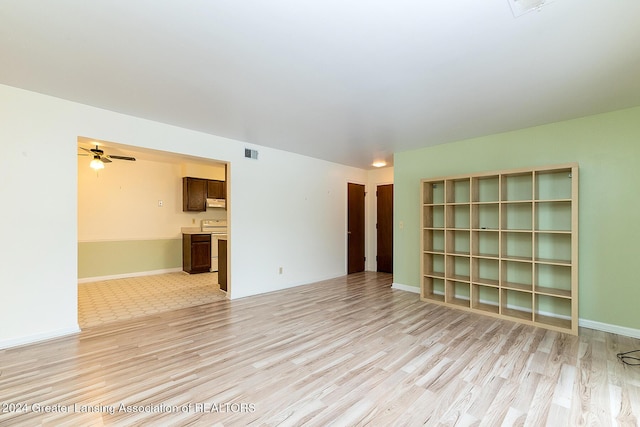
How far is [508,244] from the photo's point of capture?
3.89m

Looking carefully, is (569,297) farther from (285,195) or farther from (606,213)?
(285,195)

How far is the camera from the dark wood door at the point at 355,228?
645cm

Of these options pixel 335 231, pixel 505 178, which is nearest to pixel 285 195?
pixel 335 231

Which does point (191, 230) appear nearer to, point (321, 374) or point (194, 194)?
point (194, 194)

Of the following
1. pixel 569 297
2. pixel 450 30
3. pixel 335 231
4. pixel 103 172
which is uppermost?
pixel 450 30

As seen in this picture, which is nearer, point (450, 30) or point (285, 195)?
point (450, 30)

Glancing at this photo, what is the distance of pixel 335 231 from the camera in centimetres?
613

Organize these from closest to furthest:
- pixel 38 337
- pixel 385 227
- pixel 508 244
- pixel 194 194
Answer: pixel 38 337, pixel 508 244, pixel 385 227, pixel 194 194

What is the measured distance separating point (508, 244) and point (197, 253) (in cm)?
607

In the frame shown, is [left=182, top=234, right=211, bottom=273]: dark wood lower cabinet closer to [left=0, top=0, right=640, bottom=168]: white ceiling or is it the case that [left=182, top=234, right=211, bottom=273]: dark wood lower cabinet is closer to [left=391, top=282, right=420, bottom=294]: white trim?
[left=0, top=0, right=640, bottom=168]: white ceiling

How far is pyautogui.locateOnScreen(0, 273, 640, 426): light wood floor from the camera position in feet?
5.93

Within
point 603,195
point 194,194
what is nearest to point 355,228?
point 194,194

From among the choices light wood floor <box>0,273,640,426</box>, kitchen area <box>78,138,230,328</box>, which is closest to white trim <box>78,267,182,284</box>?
A: kitchen area <box>78,138,230,328</box>

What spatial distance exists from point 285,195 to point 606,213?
4427 millimetres
